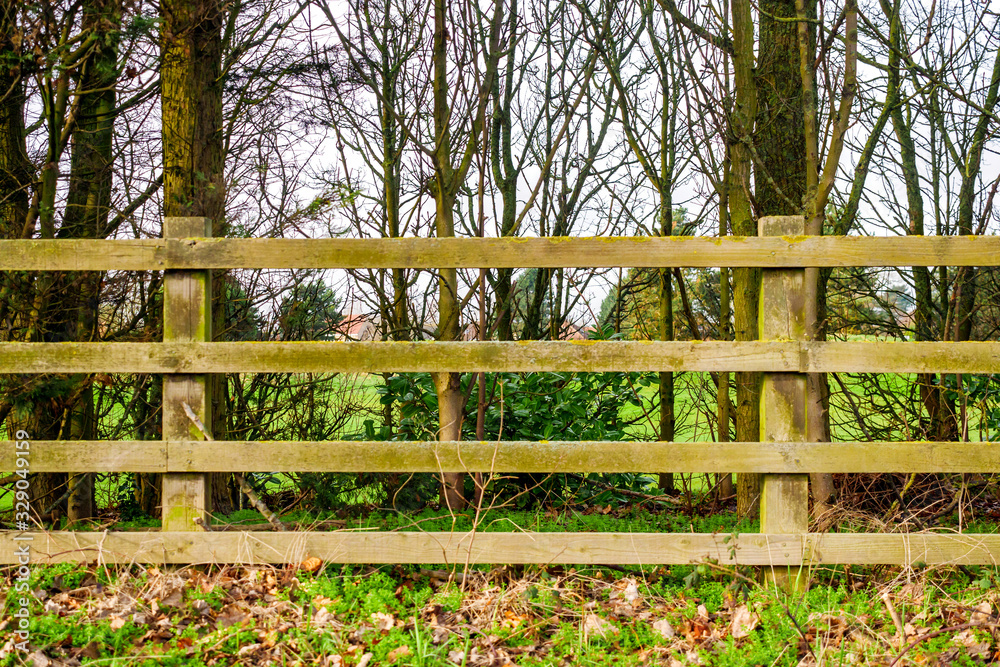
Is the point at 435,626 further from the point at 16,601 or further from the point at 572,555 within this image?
the point at 16,601

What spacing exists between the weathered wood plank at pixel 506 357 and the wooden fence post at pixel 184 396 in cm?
8

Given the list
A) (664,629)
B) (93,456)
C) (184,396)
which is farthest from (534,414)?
(93,456)

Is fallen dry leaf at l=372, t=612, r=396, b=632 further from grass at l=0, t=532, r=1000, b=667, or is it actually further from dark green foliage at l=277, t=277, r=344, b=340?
dark green foliage at l=277, t=277, r=344, b=340

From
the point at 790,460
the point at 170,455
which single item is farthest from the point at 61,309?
the point at 790,460

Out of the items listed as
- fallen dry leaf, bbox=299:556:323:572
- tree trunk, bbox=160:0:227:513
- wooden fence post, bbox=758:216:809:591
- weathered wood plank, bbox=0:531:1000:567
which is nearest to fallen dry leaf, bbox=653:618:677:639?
weathered wood plank, bbox=0:531:1000:567

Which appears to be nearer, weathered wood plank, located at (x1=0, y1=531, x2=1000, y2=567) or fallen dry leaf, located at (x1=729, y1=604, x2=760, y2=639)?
fallen dry leaf, located at (x1=729, y1=604, x2=760, y2=639)

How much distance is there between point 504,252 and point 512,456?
3.07 ft

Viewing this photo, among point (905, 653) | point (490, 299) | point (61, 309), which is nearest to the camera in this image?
point (905, 653)

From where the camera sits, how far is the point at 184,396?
324cm

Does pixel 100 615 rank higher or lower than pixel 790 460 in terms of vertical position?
lower

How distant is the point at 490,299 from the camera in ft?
18.3

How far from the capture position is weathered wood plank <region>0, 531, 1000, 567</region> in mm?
3168

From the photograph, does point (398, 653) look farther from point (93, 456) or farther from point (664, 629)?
point (93, 456)

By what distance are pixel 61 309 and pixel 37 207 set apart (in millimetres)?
636
